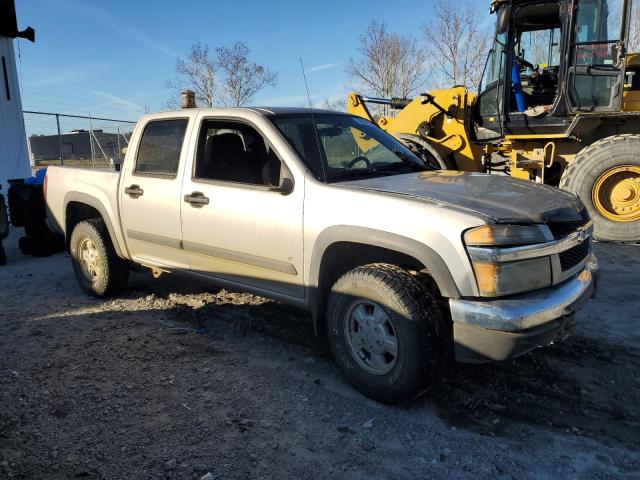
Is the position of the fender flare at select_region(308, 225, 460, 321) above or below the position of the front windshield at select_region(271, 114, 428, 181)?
below

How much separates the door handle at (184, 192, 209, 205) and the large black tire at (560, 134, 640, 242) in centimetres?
540

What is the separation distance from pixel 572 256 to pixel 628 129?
221 inches

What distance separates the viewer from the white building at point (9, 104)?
38.7 feet

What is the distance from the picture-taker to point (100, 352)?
4098mm

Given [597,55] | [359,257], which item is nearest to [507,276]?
[359,257]

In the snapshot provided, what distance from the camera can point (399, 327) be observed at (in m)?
2.96

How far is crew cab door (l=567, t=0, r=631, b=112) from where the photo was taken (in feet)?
22.5

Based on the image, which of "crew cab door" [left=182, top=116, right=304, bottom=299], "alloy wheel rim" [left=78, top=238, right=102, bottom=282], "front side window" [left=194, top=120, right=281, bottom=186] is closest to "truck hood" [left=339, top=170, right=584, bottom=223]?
"crew cab door" [left=182, top=116, right=304, bottom=299]

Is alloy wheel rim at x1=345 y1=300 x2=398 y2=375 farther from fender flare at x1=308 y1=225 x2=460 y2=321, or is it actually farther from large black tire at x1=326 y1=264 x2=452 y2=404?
fender flare at x1=308 y1=225 x2=460 y2=321

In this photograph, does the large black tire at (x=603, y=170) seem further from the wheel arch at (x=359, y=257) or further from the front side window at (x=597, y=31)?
the wheel arch at (x=359, y=257)

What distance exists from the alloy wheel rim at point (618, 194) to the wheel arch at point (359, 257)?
508 cm

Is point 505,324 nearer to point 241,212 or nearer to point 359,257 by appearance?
point 359,257

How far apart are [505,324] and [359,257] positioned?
1.14 meters

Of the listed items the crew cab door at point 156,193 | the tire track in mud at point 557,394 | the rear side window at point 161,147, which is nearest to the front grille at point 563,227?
the tire track in mud at point 557,394
